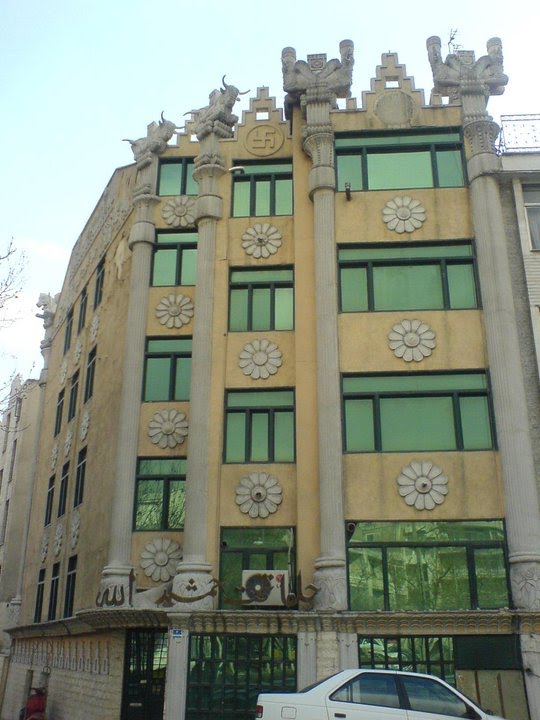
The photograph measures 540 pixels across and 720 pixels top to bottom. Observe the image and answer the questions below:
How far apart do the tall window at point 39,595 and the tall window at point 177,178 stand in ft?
49.3

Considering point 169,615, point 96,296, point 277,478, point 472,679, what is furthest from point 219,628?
point 96,296

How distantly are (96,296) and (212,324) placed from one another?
27.3ft

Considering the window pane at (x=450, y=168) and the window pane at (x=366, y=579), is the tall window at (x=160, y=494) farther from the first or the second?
the window pane at (x=450, y=168)

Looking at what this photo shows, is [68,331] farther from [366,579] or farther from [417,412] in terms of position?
[366,579]

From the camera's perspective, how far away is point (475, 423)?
19.2 metres

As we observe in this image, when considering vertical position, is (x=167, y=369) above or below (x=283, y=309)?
below

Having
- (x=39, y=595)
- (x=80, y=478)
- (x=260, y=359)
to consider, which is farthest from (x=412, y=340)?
(x=39, y=595)

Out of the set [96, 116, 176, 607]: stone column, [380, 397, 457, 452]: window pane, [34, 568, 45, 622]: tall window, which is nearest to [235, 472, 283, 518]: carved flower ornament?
[380, 397, 457, 452]: window pane

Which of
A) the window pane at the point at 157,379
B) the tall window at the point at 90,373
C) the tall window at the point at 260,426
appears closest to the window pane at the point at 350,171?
the tall window at the point at 260,426

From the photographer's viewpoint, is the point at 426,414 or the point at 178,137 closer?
the point at 426,414

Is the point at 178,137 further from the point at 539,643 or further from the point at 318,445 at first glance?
the point at 539,643

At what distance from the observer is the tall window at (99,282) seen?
2731cm

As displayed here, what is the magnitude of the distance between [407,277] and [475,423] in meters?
4.51

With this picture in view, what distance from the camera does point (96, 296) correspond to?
27.8m
